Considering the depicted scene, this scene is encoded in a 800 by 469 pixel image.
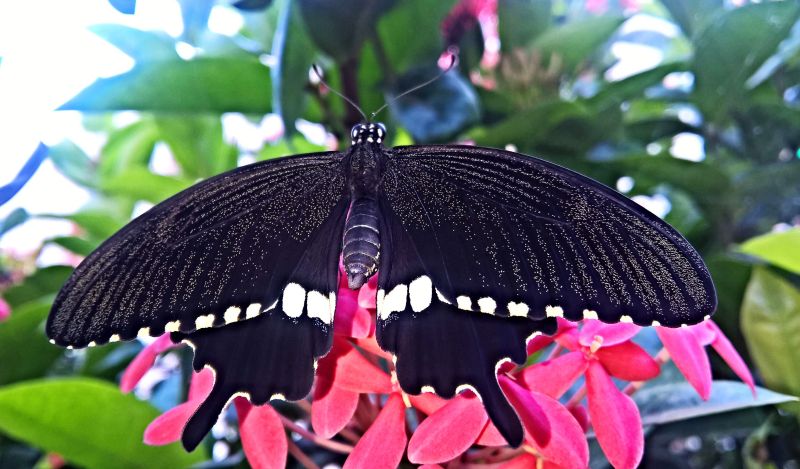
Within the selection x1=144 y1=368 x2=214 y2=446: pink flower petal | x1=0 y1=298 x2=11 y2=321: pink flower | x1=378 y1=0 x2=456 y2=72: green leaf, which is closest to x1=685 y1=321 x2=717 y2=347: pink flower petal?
x1=144 y1=368 x2=214 y2=446: pink flower petal

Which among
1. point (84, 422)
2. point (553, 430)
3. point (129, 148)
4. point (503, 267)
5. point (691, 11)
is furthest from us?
point (129, 148)

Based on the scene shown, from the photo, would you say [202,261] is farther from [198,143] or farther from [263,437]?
[198,143]

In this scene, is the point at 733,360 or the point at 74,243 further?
the point at 74,243

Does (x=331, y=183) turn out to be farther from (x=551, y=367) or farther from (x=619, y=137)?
(x=619, y=137)

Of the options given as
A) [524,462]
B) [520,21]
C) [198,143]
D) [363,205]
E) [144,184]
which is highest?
[520,21]

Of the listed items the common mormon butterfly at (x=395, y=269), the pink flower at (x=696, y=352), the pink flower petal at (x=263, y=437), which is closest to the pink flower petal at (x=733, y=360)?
the pink flower at (x=696, y=352)

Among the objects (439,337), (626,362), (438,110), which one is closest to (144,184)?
(438,110)

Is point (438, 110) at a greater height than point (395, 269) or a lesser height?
greater
